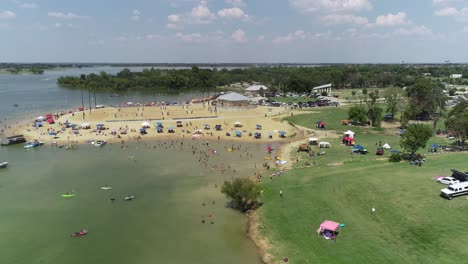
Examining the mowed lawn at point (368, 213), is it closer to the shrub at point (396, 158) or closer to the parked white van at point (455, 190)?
the parked white van at point (455, 190)

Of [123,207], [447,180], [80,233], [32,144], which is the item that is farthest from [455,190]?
[32,144]

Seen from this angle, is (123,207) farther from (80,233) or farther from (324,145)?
(324,145)

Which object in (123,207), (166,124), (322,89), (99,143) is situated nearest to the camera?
(123,207)

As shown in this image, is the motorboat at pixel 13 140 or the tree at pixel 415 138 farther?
the motorboat at pixel 13 140

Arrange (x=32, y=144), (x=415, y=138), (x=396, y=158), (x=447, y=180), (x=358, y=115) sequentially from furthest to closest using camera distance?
(x=358, y=115), (x=32, y=144), (x=396, y=158), (x=415, y=138), (x=447, y=180)

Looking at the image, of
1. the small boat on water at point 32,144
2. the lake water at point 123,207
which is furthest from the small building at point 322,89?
the small boat on water at point 32,144

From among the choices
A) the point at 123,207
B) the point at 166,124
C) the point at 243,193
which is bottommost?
the point at 123,207

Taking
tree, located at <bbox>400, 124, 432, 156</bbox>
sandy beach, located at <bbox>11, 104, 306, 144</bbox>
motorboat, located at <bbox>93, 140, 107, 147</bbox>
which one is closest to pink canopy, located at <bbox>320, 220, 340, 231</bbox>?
tree, located at <bbox>400, 124, 432, 156</bbox>
